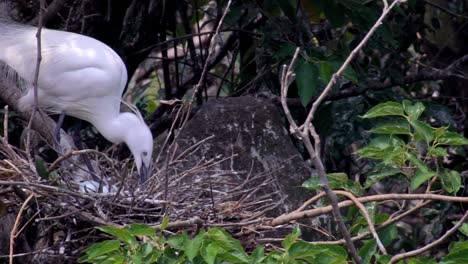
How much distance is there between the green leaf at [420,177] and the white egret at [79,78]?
5.57 ft

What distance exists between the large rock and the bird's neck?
53cm

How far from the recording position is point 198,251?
2.54m

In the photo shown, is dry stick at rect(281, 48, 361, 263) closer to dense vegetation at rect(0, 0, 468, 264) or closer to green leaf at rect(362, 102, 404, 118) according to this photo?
green leaf at rect(362, 102, 404, 118)

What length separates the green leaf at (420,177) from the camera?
2811 millimetres

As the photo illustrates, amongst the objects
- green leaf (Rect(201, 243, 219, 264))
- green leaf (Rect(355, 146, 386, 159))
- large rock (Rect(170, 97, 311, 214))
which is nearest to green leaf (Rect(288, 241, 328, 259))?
green leaf (Rect(201, 243, 219, 264))

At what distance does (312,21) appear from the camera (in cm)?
485

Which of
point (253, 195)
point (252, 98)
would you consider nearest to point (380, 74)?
point (252, 98)

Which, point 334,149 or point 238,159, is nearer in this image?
point 238,159

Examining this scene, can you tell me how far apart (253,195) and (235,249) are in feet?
4.09

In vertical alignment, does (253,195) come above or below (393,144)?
below

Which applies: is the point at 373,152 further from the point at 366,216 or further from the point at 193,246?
the point at 193,246

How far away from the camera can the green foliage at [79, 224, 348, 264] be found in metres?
2.50

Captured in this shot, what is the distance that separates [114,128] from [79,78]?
27 centimetres

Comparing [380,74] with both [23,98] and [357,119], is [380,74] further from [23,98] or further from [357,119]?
[23,98]
